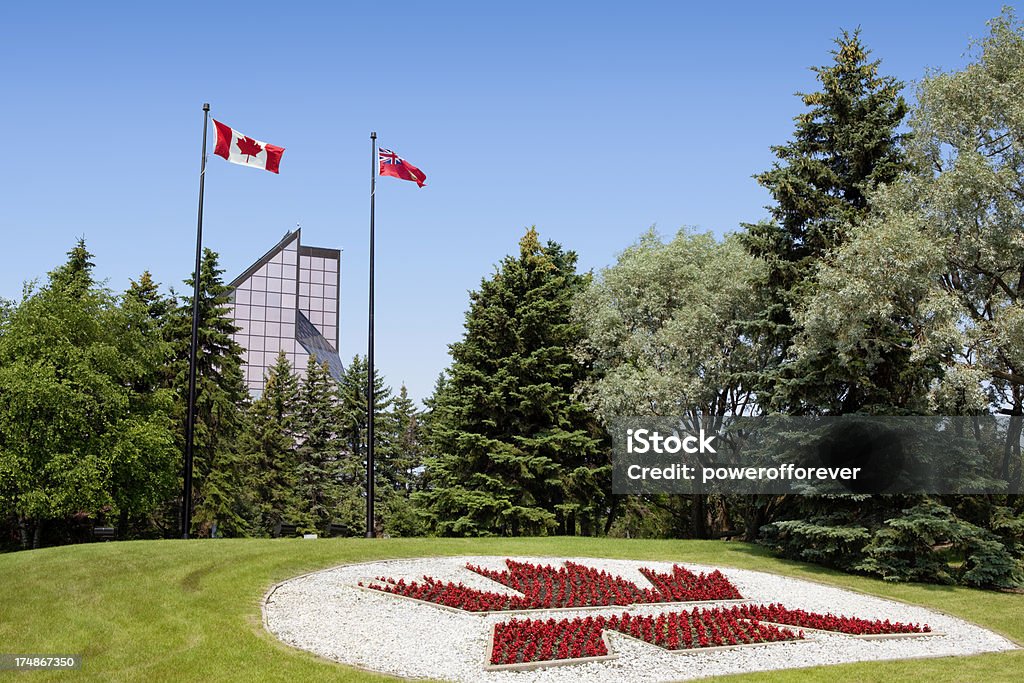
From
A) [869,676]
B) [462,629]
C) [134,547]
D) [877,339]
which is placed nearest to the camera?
[869,676]

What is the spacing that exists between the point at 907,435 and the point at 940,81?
9855mm

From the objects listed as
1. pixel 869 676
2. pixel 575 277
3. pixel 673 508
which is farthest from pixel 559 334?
pixel 869 676

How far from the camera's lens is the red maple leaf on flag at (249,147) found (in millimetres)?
23844

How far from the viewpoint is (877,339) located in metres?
22.0

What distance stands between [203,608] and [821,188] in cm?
2137

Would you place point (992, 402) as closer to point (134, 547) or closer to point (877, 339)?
point (877, 339)

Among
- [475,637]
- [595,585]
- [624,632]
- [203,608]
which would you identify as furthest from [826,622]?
[203,608]

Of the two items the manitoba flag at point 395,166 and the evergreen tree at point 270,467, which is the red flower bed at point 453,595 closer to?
the manitoba flag at point 395,166

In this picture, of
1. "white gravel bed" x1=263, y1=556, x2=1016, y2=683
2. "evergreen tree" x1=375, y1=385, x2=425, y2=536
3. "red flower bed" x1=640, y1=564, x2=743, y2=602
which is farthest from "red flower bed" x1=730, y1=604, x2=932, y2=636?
"evergreen tree" x1=375, y1=385, x2=425, y2=536

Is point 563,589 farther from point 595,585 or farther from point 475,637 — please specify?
point 475,637

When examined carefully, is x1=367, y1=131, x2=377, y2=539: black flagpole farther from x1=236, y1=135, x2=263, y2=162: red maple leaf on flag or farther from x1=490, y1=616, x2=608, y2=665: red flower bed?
x1=490, y1=616, x2=608, y2=665: red flower bed

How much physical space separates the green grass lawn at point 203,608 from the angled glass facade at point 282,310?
53103mm

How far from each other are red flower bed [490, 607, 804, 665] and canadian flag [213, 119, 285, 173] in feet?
52.2

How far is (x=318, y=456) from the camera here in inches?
2014
